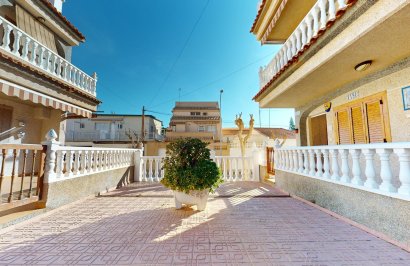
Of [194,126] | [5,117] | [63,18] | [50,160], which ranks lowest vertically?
[50,160]

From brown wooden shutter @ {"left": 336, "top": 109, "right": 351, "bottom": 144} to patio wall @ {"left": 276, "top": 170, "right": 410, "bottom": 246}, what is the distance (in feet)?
8.99

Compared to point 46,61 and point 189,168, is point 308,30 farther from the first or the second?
point 46,61

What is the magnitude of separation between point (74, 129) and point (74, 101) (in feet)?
104

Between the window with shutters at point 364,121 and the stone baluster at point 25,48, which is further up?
the stone baluster at point 25,48

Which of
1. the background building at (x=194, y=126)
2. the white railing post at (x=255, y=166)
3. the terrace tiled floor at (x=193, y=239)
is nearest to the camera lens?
the terrace tiled floor at (x=193, y=239)

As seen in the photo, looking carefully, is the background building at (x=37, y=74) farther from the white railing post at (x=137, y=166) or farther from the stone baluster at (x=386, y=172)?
the stone baluster at (x=386, y=172)

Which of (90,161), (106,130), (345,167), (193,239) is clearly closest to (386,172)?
(345,167)

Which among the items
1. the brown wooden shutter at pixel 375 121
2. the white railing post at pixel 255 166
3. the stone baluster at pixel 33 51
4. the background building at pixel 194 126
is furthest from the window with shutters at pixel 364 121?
the background building at pixel 194 126

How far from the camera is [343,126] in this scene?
23.1 ft

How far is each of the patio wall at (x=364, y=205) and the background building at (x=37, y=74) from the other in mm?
8735

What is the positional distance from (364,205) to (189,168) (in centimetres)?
354

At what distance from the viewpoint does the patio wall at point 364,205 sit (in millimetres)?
2846

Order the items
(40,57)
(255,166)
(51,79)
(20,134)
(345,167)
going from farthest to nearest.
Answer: (255,166) < (20,134) < (51,79) < (40,57) < (345,167)

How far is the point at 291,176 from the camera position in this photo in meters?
6.43
